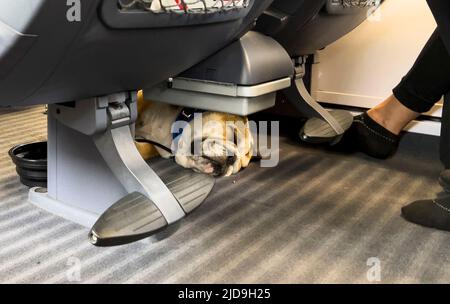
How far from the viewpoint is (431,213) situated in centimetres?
104

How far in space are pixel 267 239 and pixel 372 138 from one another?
0.61 meters

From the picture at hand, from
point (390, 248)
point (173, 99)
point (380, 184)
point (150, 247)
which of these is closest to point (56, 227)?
point (150, 247)

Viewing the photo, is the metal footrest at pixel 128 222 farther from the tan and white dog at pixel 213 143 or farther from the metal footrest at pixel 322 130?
the metal footrest at pixel 322 130

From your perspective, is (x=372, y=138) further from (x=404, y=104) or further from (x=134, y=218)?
(x=134, y=218)

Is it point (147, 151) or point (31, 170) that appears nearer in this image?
point (31, 170)

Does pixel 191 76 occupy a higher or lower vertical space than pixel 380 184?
higher

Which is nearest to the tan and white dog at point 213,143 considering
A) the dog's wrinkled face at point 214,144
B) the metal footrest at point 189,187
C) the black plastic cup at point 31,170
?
the dog's wrinkled face at point 214,144

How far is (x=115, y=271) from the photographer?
854mm

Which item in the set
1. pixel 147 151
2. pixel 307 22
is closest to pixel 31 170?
pixel 147 151

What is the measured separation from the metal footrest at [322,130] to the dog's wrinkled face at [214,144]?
0.23m

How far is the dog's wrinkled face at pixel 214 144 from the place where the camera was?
4.11 feet
